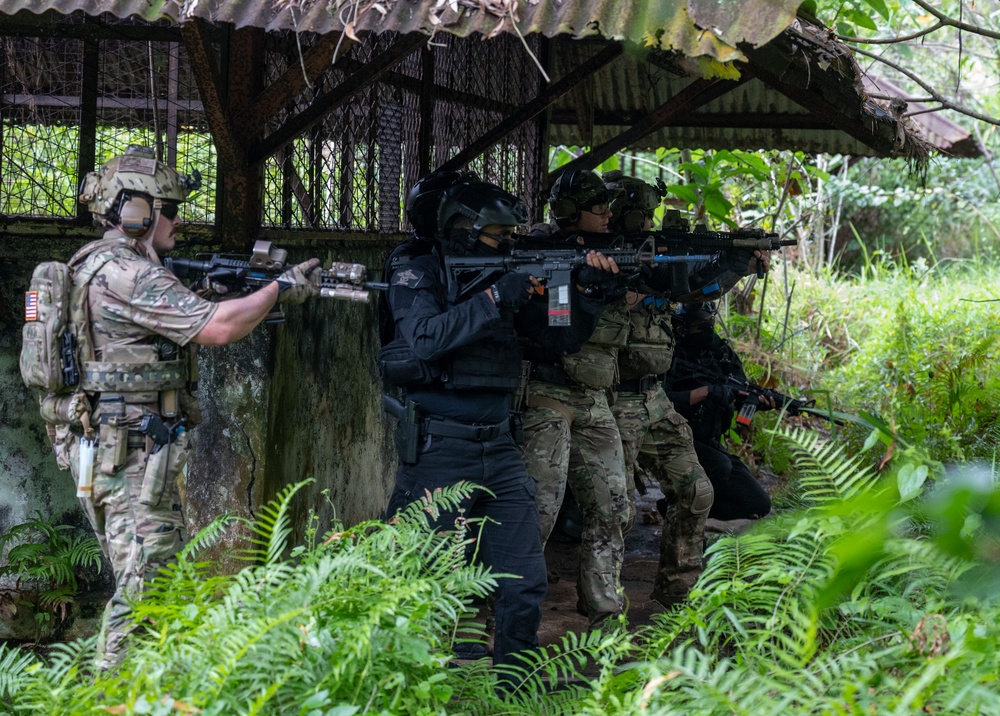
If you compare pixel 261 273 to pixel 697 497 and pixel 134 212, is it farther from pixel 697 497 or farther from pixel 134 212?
pixel 697 497

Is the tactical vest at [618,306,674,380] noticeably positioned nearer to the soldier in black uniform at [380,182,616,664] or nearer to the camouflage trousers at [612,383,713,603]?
the camouflage trousers at [612,383,713,603]

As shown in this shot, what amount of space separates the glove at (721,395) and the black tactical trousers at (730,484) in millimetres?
300

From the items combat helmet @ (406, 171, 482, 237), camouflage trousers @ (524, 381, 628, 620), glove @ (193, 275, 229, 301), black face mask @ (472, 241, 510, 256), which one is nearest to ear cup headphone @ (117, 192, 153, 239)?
glove @ (193, 275, 229, 301)

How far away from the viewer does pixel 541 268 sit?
15.2 ft

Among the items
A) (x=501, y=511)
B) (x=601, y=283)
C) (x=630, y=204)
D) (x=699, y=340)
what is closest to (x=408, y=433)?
(x=501, y=511)

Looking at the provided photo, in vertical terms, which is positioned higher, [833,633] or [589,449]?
[589,449]

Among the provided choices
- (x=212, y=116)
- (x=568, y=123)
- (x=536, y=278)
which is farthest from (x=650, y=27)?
(x=568, y=123)

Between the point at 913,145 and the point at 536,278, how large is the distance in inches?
118

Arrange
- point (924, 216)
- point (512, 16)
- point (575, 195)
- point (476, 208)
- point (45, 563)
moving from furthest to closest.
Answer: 1. point (924, 216)
2. point (575, 195)
3. point (45, 563)
4. point (476, 208)
5. point (512, 16)

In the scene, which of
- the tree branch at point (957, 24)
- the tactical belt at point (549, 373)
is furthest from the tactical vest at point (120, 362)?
the tree branch at point (957, 24)

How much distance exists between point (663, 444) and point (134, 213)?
3170mm

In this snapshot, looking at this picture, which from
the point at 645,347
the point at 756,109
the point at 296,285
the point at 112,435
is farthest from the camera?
the point at 756,109

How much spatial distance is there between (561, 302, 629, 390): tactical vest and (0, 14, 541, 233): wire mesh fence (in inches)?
56.9

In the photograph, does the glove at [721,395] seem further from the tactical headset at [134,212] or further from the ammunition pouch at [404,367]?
the tactical headset at [134,212]
